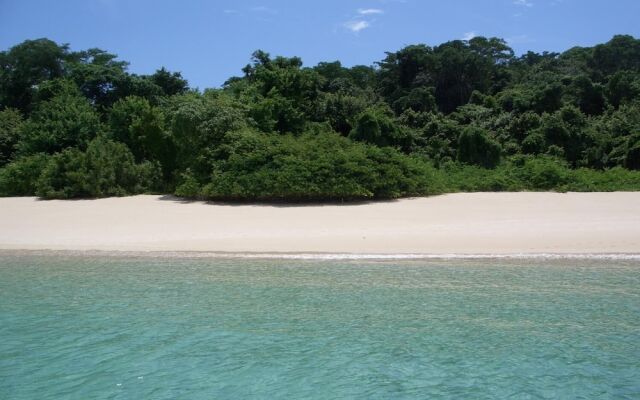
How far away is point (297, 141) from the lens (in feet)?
64.3

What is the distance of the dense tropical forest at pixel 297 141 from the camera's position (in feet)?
59.8

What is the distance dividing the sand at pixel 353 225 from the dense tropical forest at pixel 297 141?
104 centimetres

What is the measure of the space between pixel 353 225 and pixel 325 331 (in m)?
7.30

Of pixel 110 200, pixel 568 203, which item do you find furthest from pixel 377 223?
pixel 110 200

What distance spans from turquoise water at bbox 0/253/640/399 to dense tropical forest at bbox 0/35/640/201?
22.6 ft

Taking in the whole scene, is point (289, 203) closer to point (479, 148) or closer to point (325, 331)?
point (325, 331)

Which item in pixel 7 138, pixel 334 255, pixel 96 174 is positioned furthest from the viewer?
pixel 7 138

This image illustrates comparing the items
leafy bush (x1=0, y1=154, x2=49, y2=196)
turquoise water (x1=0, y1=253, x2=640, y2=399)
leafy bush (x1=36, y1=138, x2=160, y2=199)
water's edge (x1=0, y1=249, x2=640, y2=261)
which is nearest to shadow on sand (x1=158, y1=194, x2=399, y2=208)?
leafy bush (x1=36, y1=138, x2=160, y2=199)

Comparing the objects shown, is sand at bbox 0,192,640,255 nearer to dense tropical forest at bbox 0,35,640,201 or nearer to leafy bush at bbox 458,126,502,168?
dense tropical forest at bbox 0,35,640,201

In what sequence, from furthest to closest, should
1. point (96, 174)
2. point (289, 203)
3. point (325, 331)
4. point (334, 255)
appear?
point (96, 174)
point (289, 203)
point (334, 255)
point (325, 331)

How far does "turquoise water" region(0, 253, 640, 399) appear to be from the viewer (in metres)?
5.99

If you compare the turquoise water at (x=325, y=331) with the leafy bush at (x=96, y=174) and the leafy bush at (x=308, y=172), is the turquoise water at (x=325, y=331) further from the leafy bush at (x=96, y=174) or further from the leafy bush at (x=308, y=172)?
the leafy bush at (x=96, y=174)

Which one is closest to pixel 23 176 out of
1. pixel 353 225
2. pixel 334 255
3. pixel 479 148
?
→ pixel 353 225

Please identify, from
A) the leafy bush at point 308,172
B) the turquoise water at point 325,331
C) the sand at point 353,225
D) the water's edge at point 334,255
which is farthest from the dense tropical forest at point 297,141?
the turquoise water at point 325,331
